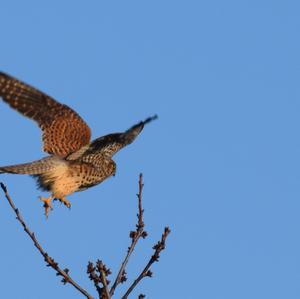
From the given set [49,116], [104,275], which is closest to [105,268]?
[104,275]

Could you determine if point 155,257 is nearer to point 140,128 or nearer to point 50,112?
point 140,128

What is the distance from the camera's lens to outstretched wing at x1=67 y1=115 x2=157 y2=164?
22.3 feet

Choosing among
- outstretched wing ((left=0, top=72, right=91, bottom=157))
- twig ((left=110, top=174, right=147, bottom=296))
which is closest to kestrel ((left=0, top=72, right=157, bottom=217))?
outstretched wing ((left=0, top=72, right=91, bottom=157))

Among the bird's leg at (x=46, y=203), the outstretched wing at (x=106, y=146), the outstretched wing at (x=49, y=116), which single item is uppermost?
the outstretched wing at (x=49, y=116)

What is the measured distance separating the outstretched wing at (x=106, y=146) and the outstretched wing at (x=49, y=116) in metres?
0.30

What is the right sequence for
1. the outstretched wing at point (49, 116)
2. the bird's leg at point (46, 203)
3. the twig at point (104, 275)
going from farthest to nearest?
the outstretched wing at point (49, 116) → the bird's leg at point (46, 203) → the twig at point (104, 275)

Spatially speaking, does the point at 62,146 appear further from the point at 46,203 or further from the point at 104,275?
the point at 104,275

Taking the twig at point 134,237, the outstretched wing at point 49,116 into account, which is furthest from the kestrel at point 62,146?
the twig at point 134,237

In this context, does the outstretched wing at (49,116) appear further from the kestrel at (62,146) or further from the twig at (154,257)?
the twig at (154,257)

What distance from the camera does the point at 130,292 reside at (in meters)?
4.34

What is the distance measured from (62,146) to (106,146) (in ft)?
2.40

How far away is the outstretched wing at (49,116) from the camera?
769 centimetres

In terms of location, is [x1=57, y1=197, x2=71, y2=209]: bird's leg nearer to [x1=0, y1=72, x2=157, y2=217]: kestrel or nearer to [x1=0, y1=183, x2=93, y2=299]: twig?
[x1=0, y1=72, x2=157, y2=217]: kestrel

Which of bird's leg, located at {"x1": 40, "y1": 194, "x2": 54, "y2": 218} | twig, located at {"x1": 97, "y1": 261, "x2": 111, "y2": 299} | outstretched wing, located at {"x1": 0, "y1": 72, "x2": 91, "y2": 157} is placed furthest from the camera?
outstretched wing, located at {"x1": 0, "y1": 72, "x2": 91, "y2": 157}
